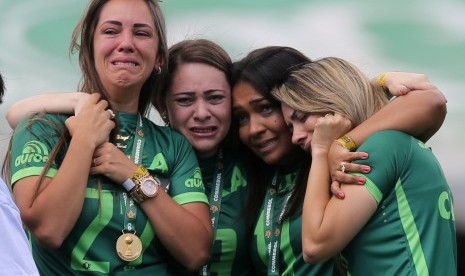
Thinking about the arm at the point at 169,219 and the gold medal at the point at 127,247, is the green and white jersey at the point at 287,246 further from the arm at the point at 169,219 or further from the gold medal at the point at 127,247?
the gold medal at the point at 127,247

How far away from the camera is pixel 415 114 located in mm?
4020

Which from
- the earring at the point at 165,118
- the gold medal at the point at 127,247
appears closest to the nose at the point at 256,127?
the earring at the point at 165,118

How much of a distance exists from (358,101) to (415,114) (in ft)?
1.08

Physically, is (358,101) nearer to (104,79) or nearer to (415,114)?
(415,114)

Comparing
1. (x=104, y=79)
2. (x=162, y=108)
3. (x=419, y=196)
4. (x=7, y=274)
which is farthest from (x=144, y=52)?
(x=7, y=274)

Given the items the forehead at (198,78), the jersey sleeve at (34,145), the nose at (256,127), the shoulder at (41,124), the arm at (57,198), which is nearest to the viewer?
the arm at (57,198)

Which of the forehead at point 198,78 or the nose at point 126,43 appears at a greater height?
the nose at point 126,43

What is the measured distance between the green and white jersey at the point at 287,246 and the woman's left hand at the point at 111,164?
85cm

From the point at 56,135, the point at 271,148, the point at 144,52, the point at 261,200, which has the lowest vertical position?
the point at 261,200

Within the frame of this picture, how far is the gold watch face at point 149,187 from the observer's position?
13.5 feet

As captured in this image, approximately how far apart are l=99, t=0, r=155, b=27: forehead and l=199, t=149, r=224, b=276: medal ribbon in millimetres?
915

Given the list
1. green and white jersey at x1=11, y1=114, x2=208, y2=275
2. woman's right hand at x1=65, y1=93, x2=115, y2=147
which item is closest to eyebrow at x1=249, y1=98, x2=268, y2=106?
green and white jersey at x1=11, y1=114, x2=208, y2=275

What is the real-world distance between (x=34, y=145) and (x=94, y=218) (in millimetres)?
464

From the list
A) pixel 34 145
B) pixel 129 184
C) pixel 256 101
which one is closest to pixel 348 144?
pixel 256 101
